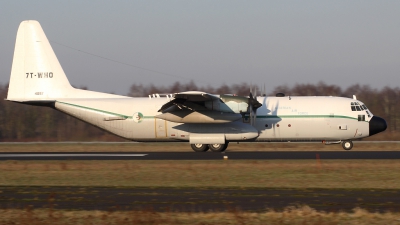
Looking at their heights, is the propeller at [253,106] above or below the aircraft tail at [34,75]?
below

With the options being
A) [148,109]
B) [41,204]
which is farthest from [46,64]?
[41,204]

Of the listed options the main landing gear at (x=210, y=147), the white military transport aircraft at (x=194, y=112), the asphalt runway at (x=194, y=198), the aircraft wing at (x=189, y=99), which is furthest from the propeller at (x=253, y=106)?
the asphalt runway at (x=194, y=198)

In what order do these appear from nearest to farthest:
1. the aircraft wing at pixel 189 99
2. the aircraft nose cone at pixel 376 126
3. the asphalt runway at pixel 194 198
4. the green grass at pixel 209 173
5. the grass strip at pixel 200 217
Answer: the grass strip at pixel 200 217, the asphalt runway at pixel 194 198, the green grass at pixel 209 173, the aircraft wing at pixel 189 99, the aircraft nose cone at pixel 376 126

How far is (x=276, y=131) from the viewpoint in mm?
27719

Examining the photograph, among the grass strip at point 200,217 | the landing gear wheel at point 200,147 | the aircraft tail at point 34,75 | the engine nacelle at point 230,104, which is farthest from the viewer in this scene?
the aircraft tail at point 34,75

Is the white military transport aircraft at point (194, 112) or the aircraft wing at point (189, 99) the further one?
the white military transport aircraft at point (194, 112)

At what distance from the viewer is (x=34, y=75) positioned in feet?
97.7

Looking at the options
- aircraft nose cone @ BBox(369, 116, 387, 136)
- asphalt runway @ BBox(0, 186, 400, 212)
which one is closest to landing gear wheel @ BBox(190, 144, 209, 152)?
aircraft nose cone @ BBox(369, 116, 387, 136)

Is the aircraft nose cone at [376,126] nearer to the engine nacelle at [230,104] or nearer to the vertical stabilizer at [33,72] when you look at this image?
the engine nacelle at [230,104]

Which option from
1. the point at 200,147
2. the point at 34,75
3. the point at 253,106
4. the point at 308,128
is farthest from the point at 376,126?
the point at 34,75

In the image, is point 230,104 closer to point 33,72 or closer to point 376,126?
point 376,126

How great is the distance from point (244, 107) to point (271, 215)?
668 inches

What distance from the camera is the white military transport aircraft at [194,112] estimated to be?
2689cm

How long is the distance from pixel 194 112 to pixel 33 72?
10.2m
